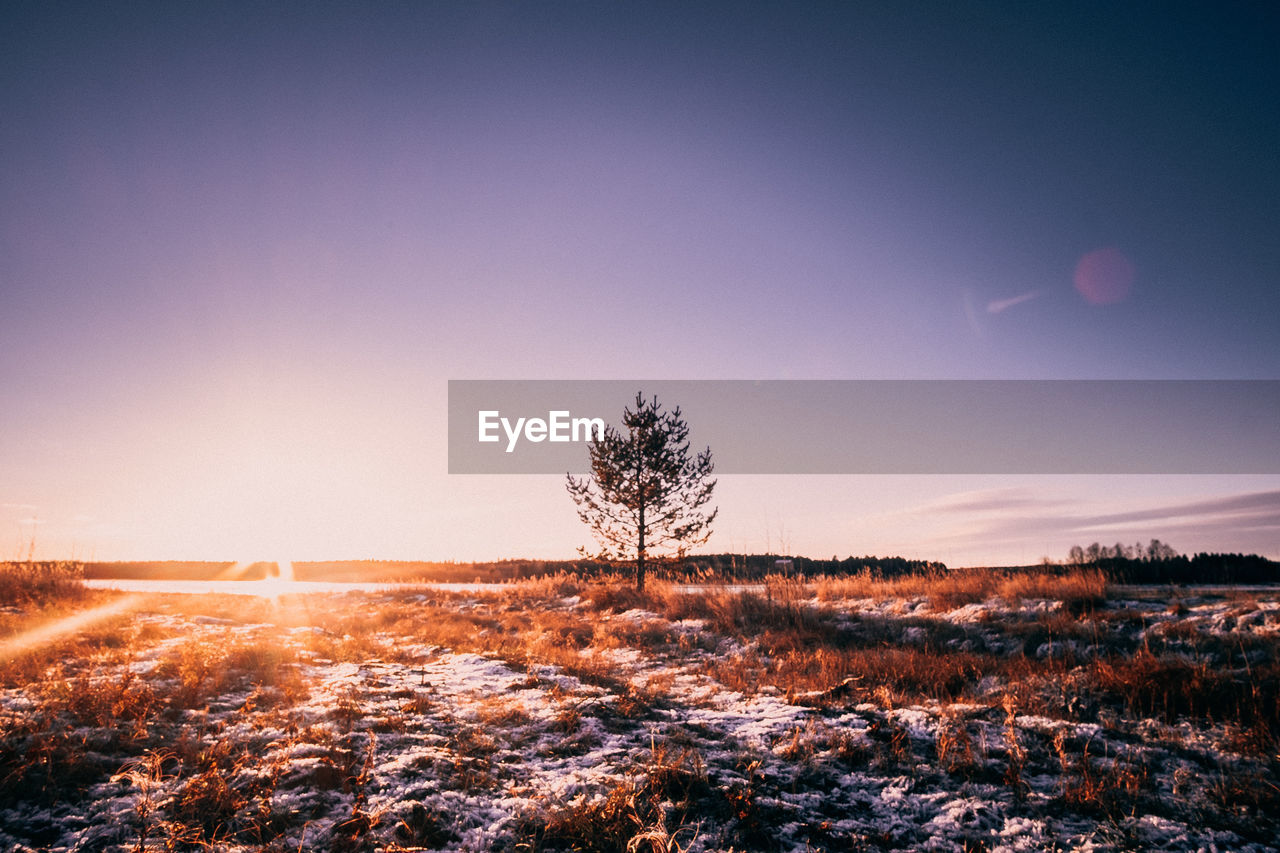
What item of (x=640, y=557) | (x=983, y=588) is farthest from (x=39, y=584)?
(x=983, y=588)

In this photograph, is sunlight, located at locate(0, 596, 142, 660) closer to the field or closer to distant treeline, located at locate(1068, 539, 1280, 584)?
the field

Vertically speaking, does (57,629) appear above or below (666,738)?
above

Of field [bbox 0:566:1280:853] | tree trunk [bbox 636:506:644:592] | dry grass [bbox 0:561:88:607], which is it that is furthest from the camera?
tree trunk [bbox 636:506:644:592]

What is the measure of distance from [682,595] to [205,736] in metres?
11.8

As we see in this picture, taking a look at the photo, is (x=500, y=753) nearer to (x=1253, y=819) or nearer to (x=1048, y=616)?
(x=1253, y=819)

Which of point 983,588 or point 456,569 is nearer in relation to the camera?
point 983,588

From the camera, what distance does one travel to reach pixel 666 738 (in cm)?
569

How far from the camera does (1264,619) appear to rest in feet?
26.8

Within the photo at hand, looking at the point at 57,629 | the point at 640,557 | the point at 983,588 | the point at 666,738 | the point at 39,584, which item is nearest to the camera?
the point at 666,738

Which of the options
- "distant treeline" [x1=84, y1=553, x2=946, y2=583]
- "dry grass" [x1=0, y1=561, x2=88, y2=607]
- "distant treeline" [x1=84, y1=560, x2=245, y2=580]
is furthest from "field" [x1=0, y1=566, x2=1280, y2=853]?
"distant treeline" [x1=84, y1=560, x2=245, y2=580]

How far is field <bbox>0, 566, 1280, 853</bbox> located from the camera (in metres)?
3.99

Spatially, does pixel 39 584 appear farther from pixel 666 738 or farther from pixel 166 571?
pixel 166 571

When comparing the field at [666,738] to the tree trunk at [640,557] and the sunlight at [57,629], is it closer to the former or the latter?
the sunlight at [57,629]

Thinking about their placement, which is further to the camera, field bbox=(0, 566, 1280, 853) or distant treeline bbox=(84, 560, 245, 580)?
distant treeline bbox=(84, 560, 245, 580)
